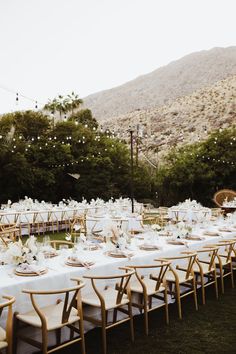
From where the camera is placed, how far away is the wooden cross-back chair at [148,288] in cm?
429

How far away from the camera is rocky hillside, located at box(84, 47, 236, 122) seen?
69.2m

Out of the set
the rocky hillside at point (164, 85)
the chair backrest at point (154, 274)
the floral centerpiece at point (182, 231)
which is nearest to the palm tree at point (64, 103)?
the floral centerpiece at point (182, 231)

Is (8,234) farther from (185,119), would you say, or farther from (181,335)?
(185,119)

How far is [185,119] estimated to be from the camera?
3906cm

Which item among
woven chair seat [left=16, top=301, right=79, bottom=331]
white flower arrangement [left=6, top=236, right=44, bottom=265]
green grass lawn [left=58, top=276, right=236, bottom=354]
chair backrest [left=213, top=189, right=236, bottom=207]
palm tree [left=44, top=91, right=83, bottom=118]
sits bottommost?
green grass lawn [left=58, top=276, right=236, bottom=354]

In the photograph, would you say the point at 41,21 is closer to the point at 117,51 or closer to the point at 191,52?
the point at 117,51

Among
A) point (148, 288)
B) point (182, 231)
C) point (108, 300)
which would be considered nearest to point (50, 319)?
point (108, 300)

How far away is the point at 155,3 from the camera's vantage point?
88.2 ft

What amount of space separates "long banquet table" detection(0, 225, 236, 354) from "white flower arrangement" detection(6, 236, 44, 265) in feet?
0.42

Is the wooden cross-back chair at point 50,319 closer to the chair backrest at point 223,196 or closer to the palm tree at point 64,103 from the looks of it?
the chair backrest at point 223,196

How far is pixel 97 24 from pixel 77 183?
12.7 meters

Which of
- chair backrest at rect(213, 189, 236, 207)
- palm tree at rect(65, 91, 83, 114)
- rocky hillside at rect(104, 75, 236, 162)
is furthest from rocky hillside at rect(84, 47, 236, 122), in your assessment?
chair backrest at rect(213, 189, 236, 207)

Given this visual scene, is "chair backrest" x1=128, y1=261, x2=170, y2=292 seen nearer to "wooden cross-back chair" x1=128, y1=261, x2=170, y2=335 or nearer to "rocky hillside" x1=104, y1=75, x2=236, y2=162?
"wooden cross-back chair" x1=128, y1=261, x2=170, y2=335

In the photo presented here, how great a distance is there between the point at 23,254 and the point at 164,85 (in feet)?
250
